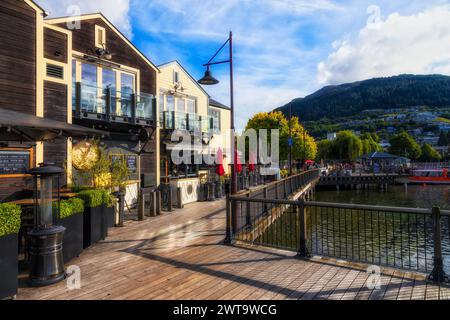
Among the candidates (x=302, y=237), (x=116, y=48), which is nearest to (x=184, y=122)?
(x=116, y=48)

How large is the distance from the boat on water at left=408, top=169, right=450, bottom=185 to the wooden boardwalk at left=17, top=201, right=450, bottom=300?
175ft

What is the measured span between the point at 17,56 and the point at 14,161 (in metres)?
3.43

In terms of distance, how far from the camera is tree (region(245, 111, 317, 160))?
39.7m

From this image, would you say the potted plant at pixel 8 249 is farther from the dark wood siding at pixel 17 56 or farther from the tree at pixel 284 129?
the tree at pixel 284 129

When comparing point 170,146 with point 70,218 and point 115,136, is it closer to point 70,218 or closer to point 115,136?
point 115,136

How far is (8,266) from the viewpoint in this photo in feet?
12.9

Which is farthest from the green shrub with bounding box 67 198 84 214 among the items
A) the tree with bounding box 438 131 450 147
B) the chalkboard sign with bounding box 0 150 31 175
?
the tree with bounding box 438 131 450 147

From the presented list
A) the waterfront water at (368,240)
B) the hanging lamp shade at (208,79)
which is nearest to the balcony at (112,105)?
the hanging lamp shade at (208,79)

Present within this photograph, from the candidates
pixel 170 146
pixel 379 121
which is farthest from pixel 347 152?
pixel 379 121

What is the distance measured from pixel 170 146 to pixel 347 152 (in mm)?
71646

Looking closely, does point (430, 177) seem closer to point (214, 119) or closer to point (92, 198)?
point (214, 119)

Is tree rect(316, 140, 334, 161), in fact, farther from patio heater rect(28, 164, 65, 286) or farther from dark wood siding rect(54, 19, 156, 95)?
patio heater rect(28, 164, 65, 286)

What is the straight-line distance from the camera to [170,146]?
640 inches

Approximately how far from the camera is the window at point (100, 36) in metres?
12.7
